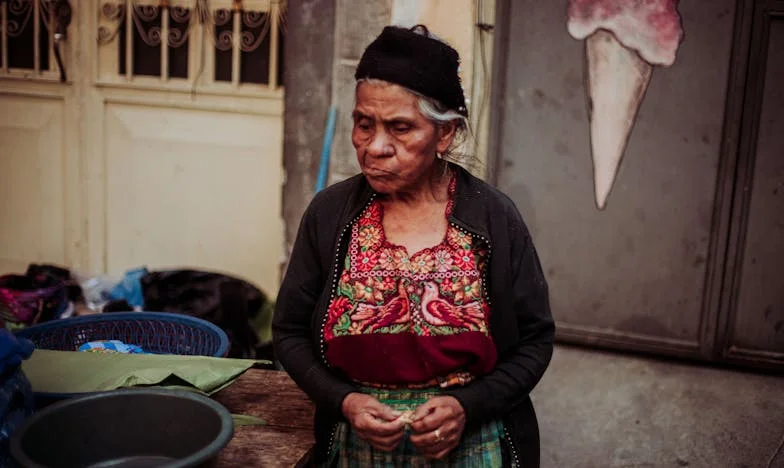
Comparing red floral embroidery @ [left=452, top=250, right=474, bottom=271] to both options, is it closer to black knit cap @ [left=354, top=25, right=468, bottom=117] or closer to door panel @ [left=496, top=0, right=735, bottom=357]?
black knit cap @ [left=354, top=25, right=468, bottom=117]

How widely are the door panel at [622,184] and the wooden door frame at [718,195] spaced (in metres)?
0.02

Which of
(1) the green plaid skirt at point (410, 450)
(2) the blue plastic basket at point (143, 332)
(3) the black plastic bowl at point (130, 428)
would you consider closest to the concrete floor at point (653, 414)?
(1) the green plaid skirt at point (410, 450)

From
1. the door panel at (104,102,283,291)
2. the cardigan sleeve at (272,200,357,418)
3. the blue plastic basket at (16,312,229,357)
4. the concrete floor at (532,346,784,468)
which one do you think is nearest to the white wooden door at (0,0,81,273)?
the door panel at (104,102,283,291)

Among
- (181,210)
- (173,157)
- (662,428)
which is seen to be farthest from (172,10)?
(662,428)

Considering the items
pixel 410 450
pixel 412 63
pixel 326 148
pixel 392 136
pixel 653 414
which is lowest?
pixel 653 414

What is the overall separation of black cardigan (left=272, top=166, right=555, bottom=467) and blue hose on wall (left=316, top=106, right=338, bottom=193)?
1.99 metres

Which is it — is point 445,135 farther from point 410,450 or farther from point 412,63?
point 410,450

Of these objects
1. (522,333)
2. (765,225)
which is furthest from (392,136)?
(765,225)

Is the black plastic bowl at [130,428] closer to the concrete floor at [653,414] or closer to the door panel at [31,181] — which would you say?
the concrete floor at [653,414]

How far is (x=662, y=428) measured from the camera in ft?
11.9

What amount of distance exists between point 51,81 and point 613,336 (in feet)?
11.6

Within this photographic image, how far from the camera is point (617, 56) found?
155 inches

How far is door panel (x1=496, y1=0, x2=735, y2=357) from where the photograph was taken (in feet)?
12.8

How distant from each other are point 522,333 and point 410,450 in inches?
15.2
